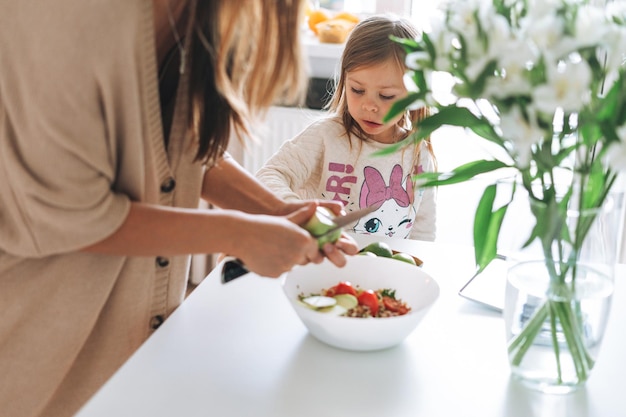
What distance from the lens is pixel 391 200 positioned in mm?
1837

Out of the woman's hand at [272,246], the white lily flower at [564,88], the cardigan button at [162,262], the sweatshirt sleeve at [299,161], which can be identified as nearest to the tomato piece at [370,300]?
the woman's hand at [272,246]

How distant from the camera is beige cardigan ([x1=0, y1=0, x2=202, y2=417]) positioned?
2.98 ft

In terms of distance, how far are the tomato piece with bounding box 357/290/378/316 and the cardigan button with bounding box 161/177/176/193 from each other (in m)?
0.32

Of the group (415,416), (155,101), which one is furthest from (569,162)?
(155,101)

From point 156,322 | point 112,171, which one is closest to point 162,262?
point 156,322

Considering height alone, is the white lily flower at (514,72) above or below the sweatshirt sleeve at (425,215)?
above

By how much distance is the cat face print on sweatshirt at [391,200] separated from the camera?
1821mm

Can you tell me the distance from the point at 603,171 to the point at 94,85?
63cm

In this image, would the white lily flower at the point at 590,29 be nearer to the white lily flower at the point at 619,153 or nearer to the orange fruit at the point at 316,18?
the white lily flower at the point at 619,153

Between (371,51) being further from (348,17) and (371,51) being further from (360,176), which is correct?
(348,17)

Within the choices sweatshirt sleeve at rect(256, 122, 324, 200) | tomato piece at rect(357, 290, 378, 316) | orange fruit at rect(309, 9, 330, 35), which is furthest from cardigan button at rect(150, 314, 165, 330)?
orange fruit at rect(309, 9, 330, 35)

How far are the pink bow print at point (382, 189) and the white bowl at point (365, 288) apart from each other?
630mm

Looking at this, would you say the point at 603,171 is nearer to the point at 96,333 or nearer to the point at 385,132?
the point at 96,333

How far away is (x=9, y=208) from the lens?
3.27 ft
